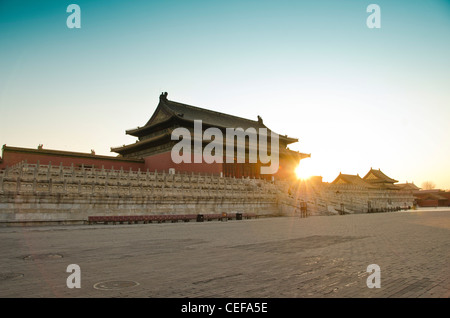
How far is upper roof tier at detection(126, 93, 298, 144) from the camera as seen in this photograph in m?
35.4

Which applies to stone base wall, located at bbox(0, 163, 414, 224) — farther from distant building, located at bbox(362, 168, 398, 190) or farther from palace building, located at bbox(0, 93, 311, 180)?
distant building, located at bbox(362, 168, 398, 190)

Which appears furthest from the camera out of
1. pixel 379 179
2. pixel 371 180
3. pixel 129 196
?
pixel 371 180

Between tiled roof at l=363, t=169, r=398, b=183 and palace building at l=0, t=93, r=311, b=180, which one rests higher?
palace building at l=0, t=93, r=311, b=180

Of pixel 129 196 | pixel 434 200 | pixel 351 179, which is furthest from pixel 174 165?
pixel 434 200

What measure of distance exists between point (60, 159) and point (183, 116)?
13.7 metres

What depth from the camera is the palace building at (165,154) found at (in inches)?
1091

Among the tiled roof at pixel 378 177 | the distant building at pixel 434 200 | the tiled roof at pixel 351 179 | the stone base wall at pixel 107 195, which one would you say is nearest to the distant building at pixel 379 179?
the tiled roof at pixel 378 177

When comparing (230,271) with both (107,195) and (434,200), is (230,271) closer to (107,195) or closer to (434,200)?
(107,195)

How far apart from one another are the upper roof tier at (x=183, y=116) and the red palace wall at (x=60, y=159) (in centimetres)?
542

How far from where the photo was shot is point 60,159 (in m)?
28.1

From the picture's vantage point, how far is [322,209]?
28188 millimetres

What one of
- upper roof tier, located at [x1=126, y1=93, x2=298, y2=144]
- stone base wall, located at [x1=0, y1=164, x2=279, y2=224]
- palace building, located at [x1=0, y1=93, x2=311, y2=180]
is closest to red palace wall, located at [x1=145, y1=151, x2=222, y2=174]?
palace building, located at [x1=0, y1=93, x2=311, y2=180]

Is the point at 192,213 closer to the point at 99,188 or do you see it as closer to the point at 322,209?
the point at 99,188
